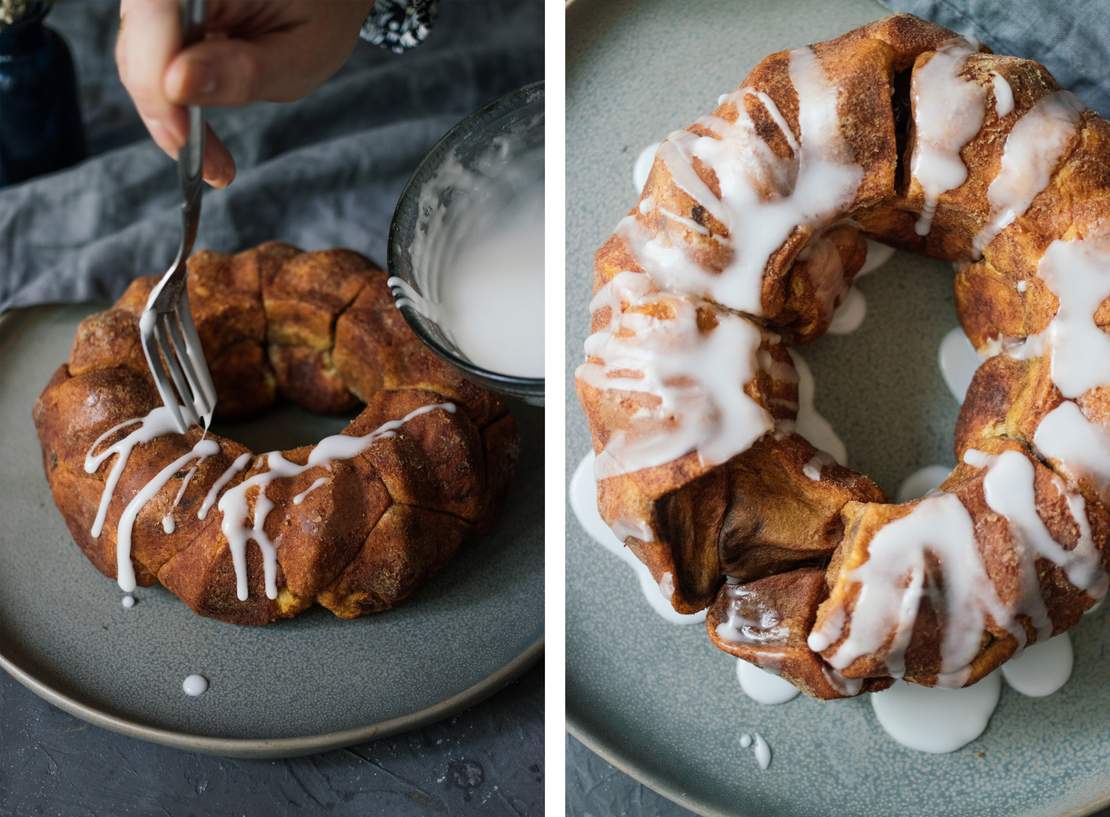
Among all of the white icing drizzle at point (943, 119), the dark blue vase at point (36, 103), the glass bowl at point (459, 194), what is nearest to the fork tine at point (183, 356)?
the glass bowl at point (459, 194)

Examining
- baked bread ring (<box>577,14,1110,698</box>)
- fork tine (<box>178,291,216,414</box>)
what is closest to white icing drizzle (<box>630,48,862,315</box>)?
baked bread ring (<box>577,14,1110,698</box>)

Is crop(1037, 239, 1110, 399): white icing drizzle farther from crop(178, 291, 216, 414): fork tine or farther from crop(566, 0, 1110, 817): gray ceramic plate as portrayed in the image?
crop(178, 291, 216, 414): fork tine

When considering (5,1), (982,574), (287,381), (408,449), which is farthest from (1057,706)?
(5,1)

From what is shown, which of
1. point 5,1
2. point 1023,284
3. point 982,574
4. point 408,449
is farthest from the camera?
point 5,1

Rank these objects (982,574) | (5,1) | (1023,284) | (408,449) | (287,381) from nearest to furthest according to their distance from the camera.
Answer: (982,574) → (1023,284) → (408,449) → (287,381) → (5,1)

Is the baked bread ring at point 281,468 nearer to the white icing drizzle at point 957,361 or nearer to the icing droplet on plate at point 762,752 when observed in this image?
the icing droplet on plate at point 762,752

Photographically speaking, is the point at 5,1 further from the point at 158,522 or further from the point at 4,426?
the point at 158,522
